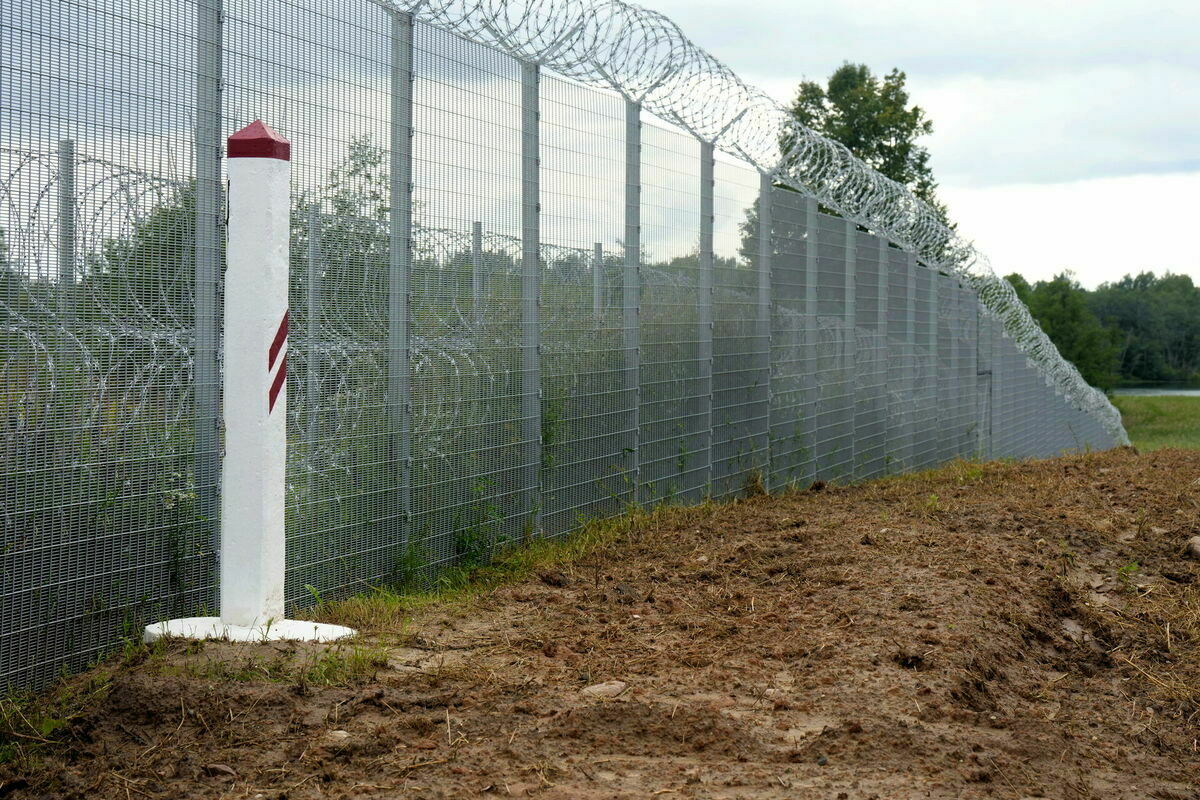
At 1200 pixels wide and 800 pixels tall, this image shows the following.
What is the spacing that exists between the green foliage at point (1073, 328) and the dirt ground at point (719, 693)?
5237cm

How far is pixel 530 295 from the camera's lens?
297 inches

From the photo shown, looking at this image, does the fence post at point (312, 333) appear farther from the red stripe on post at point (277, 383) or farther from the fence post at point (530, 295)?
the fence post at point (530, 295)

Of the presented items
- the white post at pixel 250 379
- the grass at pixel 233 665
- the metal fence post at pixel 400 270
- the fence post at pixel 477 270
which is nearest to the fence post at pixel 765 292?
the fence post at pixel 477 270

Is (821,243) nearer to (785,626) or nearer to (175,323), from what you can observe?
(785,626)

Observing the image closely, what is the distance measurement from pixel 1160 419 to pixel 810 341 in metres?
36.5

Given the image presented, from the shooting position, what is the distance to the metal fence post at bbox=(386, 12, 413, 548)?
6.28 metres

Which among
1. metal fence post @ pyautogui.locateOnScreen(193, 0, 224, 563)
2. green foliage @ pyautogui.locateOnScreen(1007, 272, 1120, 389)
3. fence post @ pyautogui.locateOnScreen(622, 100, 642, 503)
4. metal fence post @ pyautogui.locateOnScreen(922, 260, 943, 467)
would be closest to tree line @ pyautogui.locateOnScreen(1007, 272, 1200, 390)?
green foliage @ pyautogui.locateOnScreen(1007, 272, 1120, 389)

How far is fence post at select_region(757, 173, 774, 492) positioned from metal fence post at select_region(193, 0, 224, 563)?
261 inches

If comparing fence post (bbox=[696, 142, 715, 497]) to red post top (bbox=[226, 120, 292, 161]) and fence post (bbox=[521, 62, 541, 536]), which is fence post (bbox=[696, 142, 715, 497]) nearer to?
fence post (bbox=[521, 62, 541, 536])

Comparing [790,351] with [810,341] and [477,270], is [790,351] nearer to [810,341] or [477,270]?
[810,341]

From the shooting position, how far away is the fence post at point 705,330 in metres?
9.95

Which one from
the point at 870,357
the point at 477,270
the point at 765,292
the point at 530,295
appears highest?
the point at 765,292

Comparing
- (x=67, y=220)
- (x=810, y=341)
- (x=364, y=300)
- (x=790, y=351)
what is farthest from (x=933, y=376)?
(x=67, y=220)

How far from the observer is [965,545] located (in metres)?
7.70
